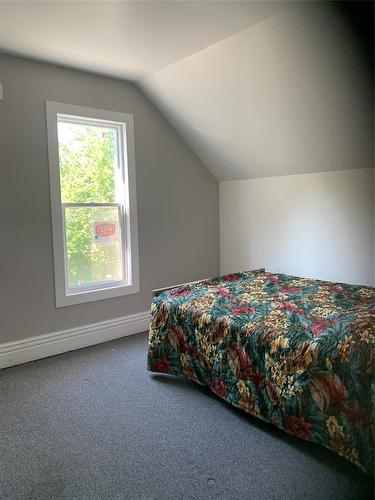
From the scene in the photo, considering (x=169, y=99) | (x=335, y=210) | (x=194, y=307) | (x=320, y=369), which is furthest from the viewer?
(x=169, y=99)

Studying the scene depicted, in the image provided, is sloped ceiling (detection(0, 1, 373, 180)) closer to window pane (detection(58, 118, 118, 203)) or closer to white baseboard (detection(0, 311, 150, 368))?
window pane (detection(58, 118, 118, 203))

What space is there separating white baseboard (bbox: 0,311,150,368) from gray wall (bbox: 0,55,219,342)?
59 millimetres

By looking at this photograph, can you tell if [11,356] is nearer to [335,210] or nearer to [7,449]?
[7,449]

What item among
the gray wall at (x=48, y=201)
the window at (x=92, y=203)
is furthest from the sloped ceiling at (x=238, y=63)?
the window at (x=92, y=203)

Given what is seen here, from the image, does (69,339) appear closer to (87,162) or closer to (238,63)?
(87,162)

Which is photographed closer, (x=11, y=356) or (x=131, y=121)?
(x=11, y=356)

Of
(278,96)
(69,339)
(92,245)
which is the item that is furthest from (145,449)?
(278,96)

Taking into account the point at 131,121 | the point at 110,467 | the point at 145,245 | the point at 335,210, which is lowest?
the point at 110,467

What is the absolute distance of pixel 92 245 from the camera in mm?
3619

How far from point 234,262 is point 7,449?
2.89m

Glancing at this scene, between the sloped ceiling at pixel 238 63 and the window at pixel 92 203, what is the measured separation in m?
0.45

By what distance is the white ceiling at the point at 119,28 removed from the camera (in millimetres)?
2309

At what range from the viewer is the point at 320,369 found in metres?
1.92

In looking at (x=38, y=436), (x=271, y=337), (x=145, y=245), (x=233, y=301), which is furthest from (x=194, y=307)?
(x=145, y=245)
